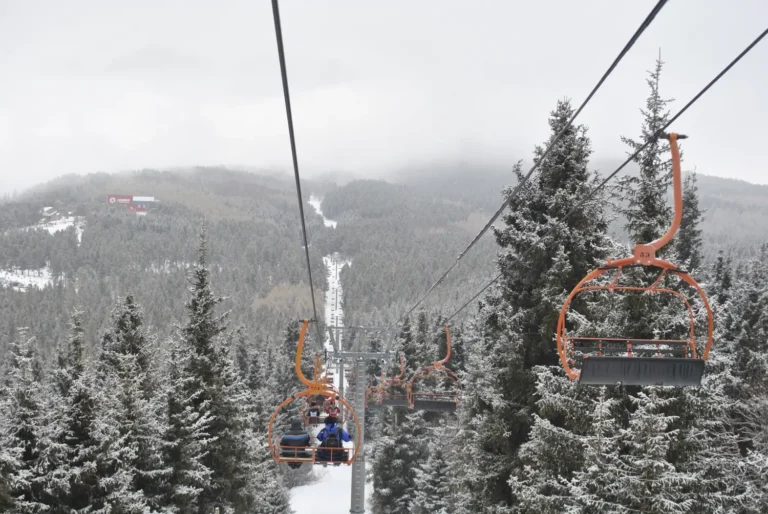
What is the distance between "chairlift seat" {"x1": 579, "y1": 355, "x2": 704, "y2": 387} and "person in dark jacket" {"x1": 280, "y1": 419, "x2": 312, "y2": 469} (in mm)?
9329

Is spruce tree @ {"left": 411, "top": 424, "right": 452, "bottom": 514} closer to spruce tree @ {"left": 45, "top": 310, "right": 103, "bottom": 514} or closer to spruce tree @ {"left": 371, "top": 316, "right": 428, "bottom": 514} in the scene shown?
spruce tree @ {"left": 371, "top": 316, "right": 428, "bottom": 514}

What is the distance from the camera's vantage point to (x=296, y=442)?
15.3 metres

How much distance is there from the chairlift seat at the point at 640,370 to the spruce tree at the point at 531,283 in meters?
6.17

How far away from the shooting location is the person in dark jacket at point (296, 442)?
49.9ft

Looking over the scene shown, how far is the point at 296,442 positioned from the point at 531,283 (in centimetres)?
739

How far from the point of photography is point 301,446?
1509cm

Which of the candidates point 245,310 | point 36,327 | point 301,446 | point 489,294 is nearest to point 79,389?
point 301,446

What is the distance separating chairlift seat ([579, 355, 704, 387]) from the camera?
7645 mm

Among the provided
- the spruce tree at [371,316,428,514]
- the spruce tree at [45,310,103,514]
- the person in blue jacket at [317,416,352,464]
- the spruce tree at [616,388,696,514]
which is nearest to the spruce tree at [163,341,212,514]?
the spruce tree at [45,310,103,514]

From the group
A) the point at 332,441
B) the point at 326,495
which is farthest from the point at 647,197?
the point at 326,495

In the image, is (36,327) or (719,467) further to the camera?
(36,327)

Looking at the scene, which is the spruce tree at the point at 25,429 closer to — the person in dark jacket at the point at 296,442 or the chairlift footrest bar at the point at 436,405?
the person in dark jacket at the point at 296,442

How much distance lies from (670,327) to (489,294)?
252 inches

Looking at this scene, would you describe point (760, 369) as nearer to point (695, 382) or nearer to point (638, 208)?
point (638, 208)
